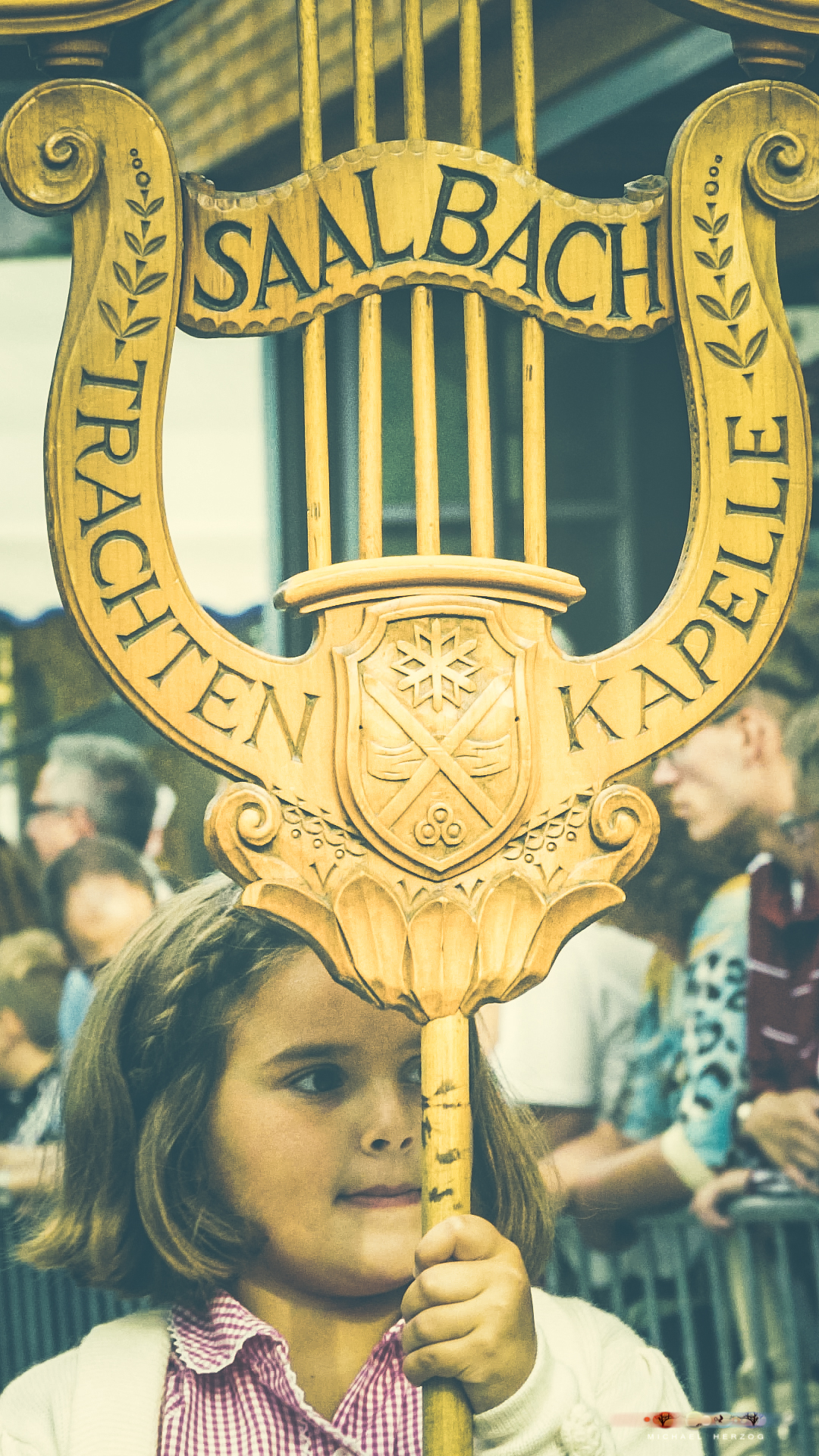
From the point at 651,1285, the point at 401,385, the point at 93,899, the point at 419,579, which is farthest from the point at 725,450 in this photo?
the point at 93,899

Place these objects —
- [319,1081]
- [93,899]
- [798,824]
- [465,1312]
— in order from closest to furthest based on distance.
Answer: [465,1312] < [319,1081] < [798,824] < [93,899]

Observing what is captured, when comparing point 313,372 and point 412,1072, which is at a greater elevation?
point 313,372

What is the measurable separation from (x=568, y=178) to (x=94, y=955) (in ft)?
5.37

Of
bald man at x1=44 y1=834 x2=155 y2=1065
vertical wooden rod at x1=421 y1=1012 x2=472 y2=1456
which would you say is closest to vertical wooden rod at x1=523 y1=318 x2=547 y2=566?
vertical wooden rod at x1=421 y1=1012 x2=472 y2=1456

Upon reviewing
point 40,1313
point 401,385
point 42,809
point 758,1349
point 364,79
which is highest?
point 401,385

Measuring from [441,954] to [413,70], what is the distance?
59 centimetres

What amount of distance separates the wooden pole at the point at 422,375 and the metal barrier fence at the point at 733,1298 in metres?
1.27

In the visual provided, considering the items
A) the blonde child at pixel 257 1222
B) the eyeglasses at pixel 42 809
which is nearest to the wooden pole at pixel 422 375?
the blonde child at pixel 257 1222

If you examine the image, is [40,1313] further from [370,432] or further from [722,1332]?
[370,432]

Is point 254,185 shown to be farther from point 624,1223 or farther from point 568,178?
point 624,1223

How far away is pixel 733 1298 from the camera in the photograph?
6.76 feet

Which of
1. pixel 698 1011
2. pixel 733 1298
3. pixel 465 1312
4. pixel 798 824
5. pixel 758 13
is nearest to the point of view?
pixel 465 1312

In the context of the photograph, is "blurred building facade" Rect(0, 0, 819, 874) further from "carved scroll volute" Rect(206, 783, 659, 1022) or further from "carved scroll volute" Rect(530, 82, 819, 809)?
"carved scroll volute" Rect(206, 783, 659, 1022)

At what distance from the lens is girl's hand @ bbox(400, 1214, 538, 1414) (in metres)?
0.95
